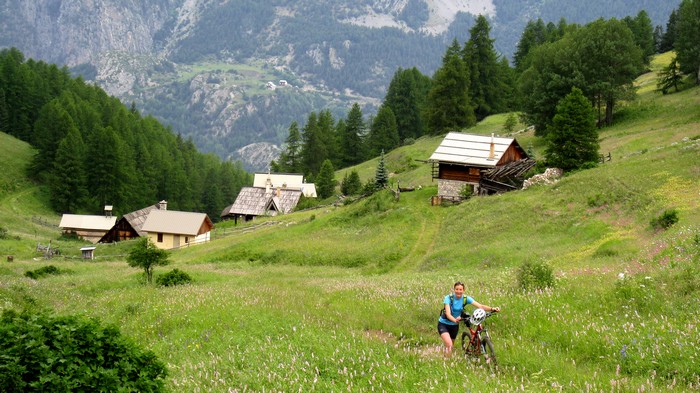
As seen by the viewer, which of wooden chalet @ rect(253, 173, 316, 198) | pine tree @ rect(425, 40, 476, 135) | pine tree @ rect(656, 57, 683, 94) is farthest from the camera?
wooden chalet @ rect(253, 173, 316, 198)

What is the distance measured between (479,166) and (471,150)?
9.79 feet

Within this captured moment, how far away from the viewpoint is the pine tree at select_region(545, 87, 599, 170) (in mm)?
49438

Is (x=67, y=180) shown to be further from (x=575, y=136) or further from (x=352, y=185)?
(x=575, y=136)

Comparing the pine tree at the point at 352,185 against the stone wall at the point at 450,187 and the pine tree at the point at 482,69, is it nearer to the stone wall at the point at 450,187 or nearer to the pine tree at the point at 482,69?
the stone wall at the point at 450,187

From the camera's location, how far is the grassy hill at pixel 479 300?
34.5 feet

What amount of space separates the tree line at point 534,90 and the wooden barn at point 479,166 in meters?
3.89

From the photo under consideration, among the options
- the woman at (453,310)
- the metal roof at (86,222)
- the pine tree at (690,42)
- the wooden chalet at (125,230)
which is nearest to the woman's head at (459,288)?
the woman at (453,310)

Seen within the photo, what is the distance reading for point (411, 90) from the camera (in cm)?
12581

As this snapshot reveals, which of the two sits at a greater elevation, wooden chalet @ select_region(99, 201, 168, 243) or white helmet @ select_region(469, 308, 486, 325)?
wooden chalet @ select_region(99, 201, 168, 243)

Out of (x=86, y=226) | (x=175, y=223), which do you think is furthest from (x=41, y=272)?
(x=86, y=226)

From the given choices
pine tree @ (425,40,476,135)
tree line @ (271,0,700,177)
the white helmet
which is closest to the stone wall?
tree line @ (271,0,700,177)

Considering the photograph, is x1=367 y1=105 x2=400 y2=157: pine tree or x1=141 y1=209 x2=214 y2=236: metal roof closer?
x1=141 y1=209 x2=214 y2=236: metal roof

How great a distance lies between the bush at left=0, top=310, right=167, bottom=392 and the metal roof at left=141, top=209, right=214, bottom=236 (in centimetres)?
6554

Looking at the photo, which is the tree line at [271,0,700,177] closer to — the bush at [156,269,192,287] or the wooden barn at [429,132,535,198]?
the wooden barn at [429,132,535,198]
